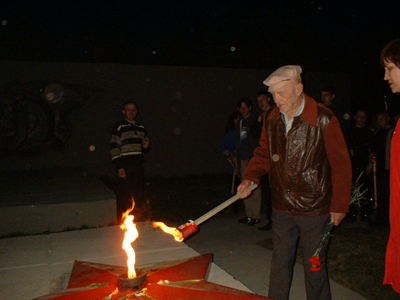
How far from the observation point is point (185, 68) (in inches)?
459

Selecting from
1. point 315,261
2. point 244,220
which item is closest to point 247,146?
point 244,220

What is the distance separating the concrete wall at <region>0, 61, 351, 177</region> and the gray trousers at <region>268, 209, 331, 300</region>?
349 inches

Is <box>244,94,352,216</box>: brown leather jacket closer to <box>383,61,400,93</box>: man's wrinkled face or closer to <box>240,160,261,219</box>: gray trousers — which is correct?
<box>383,61,400,93</box>: man's wrinkled face

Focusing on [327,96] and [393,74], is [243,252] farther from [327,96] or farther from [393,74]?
[393,74]

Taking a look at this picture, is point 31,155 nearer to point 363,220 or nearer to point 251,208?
point 251,208

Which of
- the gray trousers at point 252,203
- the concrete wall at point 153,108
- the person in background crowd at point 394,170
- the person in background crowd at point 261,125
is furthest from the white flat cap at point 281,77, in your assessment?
the concrete wall at point 153,108

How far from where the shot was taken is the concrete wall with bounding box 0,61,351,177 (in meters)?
10.3

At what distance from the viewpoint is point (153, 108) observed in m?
11.3

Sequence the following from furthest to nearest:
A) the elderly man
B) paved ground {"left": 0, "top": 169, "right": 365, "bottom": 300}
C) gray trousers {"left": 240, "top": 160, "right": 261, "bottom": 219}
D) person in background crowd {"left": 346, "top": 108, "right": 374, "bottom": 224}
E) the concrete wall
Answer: the concrete wall < person in background crowd {"left": 346, "top": 108, "right": 374, "bottom": 224} < gray trousers {"left": 240, "top": 160, "right": 261, "bottom": 219} < paved ground {"left": 0, "top": 169, "right": 365, "bottom": 300} < the elderly man

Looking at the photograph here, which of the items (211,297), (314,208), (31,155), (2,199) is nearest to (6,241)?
(2,199)

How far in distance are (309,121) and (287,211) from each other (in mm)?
634

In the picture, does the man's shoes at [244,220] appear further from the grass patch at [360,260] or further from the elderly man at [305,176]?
the elderly man at [305,176]

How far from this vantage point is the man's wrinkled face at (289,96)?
2467 mm

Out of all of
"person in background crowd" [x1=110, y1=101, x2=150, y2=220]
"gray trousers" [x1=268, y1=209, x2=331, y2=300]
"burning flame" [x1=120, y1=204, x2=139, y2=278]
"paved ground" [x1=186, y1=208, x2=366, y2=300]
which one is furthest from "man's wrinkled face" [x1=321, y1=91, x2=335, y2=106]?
"burning flame" [x1=120, y1=204, x2=139, y2=278]
